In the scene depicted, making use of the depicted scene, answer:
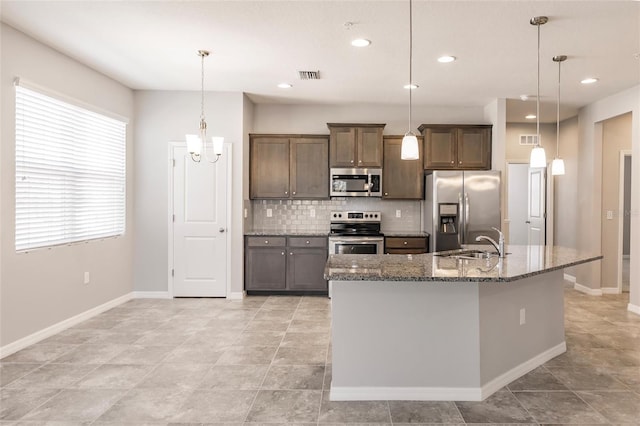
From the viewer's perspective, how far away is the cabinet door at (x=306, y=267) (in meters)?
6.07

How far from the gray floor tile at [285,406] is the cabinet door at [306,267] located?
3039 mm

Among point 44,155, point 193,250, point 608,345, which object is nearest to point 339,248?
point 193,250

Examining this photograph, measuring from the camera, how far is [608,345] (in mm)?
4062

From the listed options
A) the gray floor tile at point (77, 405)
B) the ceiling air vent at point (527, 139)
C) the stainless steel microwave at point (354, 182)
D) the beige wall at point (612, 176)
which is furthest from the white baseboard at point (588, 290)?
the gray floor tile at point (77, 405)

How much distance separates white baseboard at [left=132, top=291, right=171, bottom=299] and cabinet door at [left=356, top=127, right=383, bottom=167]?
3131mm

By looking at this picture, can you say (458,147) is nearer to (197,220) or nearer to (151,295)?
(197,220)

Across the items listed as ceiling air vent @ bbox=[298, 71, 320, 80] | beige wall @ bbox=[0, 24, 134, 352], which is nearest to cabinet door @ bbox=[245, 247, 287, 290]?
beige wall @ bbox=[0, 24, 134, 352]

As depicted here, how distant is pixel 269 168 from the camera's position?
6.34 metres

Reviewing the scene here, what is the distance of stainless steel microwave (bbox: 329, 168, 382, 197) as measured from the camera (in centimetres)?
625

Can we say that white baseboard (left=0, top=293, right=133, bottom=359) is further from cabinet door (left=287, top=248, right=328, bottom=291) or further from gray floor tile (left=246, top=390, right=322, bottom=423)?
gray floor tile (left=246, top=390, right=322, bottom=423)

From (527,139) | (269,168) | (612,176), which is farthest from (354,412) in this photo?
(527,139)

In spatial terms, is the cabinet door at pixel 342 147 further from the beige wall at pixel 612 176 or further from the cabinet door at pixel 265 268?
the beige wall at pixel 612 176

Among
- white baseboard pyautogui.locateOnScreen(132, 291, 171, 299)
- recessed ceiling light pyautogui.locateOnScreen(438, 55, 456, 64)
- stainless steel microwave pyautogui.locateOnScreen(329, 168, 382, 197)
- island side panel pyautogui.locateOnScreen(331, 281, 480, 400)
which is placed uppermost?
recessed ceiling light pyautogui.locateOnScreen(438, 55, 456, 64)

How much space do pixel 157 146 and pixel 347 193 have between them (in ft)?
8.56
